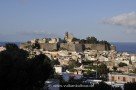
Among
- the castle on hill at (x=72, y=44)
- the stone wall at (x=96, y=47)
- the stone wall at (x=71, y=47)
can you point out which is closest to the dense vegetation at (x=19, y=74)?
the castle on hill at (x=72, y=44)

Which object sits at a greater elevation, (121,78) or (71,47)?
(71,47)

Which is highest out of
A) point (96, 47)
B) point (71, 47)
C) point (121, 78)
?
point (71, 47)

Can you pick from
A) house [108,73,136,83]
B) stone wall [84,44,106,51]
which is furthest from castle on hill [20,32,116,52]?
house [108,73,136,83]

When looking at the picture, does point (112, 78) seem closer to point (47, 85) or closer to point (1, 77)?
point (47, 85)

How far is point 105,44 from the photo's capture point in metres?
134

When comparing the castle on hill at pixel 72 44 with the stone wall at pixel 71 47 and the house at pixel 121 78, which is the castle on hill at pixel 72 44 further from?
the house at pixel 121 78

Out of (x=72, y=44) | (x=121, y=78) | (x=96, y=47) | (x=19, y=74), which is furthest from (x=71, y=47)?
(x=19, y=74)

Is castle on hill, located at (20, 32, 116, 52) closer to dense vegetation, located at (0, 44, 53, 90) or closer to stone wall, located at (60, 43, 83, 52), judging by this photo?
stone wall, located at (60, 43, 83, 52)

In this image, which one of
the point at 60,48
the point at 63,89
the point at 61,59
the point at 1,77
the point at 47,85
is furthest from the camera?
the point at 60,48

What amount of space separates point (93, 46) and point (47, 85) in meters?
93.9

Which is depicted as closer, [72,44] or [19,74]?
[19,74]

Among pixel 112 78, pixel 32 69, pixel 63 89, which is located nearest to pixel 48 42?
pixel 112 78

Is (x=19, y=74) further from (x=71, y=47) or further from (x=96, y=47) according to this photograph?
(x=96, y=47)

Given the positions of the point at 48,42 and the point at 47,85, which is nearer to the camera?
the point at 47,85
